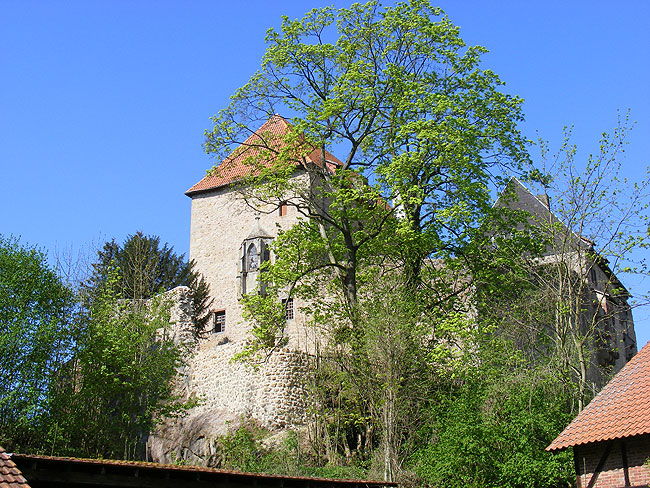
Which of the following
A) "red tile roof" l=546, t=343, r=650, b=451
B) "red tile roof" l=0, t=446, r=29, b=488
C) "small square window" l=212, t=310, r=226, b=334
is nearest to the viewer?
"red tile roof" l=0, t=446, r=29, b=488

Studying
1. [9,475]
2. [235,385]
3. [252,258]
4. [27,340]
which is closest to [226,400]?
[235,385]

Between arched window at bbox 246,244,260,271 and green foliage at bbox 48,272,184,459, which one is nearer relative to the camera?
green foliage at bbox 48,272,184,459

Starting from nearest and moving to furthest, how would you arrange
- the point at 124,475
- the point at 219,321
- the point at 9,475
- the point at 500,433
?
1. the point at 9,475
2. the point at 124,475
3. the point at 500,433
4. the point at 219,321

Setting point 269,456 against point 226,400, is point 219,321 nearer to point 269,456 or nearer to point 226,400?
point 226,400

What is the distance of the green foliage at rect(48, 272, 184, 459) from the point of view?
63.5 ft

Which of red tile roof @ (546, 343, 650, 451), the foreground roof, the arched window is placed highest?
the arched window

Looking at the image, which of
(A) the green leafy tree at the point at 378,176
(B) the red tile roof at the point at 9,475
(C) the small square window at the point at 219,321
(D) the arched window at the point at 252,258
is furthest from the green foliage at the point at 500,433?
(C) the small square window at the point at 219,321

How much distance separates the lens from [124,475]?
10938 mm

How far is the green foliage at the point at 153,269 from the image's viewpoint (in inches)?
1041

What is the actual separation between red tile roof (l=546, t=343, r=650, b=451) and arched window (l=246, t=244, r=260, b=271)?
17726 mm

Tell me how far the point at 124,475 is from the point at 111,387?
940cm

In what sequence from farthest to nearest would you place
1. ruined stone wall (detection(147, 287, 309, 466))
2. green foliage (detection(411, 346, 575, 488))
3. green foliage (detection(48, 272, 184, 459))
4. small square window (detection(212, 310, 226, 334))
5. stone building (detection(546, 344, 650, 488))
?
small square window (detection(212, 310, 226, 334)) < ruined stone wall (detection(147, 287, 309, 466)) < green foliage (detection(48, 272, 184, 459)) < green foliage (detection(411, 346, 575, 488)) < stone building (detection(546, 344, 650, 488))

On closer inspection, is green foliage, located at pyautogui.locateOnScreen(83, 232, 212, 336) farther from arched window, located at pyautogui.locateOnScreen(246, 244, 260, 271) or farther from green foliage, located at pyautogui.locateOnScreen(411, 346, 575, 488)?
green foliage, located at pyautogui.locateOnScreen(411, 346, 575, 488)

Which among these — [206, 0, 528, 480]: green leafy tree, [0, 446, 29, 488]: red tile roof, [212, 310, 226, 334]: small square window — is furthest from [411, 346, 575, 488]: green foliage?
[212, 310, 226, 334]: small square window
